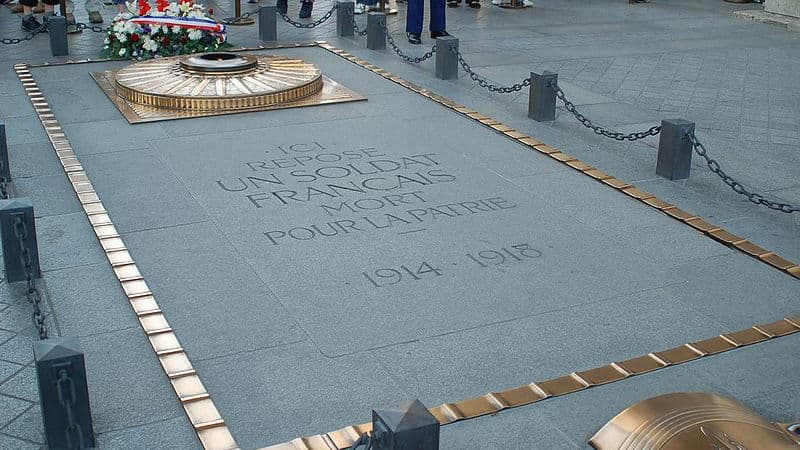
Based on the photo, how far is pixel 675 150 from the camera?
6.35 meters

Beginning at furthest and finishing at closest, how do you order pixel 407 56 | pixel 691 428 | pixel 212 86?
pixel 407 56 → pixel 212 86 → pixel 691 428

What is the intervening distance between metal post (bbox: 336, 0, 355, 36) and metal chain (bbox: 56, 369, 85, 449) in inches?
334

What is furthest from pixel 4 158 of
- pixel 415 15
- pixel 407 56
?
pixel 415 15

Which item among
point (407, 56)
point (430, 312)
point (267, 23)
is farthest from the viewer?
point (267, 23)

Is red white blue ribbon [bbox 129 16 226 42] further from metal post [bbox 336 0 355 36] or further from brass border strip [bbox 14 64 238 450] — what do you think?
brass border strip [bbox 14 64 238 450]

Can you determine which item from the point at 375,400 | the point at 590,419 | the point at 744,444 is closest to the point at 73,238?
the point at 375,400

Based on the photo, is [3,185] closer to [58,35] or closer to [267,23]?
[58,35]

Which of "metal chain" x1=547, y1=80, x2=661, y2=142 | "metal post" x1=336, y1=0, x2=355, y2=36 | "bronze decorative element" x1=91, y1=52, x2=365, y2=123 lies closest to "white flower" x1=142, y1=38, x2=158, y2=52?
"bronze decorative element" x1=91, y1=52, x2=365, y2=123

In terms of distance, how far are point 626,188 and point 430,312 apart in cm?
226

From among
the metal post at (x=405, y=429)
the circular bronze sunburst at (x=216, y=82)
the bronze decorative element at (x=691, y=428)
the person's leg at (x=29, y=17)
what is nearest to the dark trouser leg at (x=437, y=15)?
the circular bronze sunburst at (x=216, y=82)

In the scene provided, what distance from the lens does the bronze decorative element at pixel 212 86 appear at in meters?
7.75

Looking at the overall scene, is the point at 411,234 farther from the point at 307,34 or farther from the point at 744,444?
the point at 307,34

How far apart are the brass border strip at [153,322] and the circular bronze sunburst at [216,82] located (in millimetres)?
1317

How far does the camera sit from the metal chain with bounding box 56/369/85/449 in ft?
10.6
